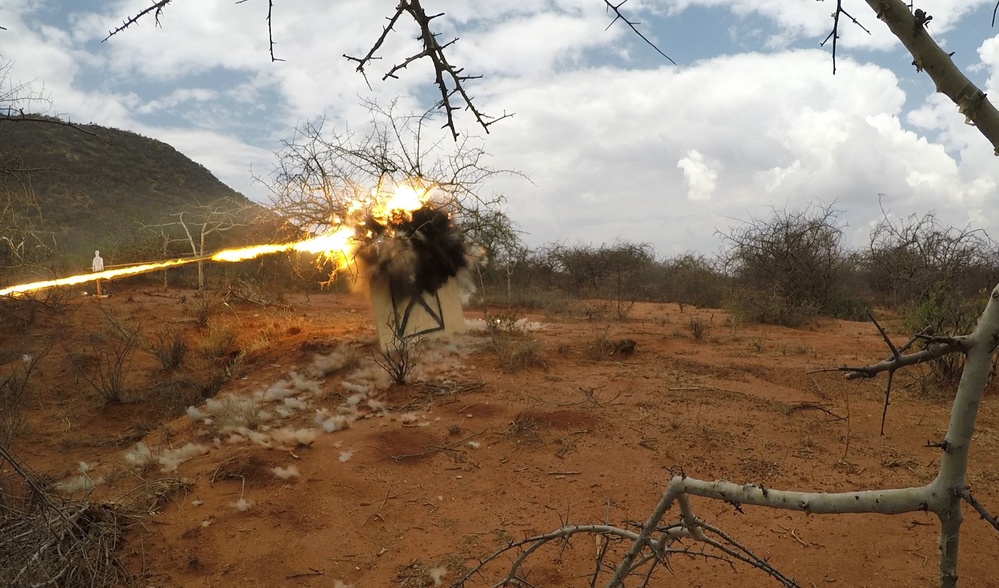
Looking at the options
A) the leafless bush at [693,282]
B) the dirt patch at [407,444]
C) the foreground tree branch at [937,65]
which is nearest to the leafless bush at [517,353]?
the dirt patch at [407,444]

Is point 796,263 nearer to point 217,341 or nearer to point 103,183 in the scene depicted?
point 217,341

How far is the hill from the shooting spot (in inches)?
992

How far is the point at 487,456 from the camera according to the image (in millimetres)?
5164

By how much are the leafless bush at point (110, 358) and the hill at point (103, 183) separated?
13.3 meters

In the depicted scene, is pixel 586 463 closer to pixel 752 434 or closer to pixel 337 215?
pixel 752 434

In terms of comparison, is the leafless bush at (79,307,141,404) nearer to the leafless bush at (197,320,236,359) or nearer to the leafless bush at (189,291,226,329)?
the leafless bush at (197,320,236,359)

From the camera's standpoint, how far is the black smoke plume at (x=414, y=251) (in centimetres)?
864

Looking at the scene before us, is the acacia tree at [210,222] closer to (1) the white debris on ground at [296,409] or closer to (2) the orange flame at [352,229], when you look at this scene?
(2) the orange flame at [352,229]

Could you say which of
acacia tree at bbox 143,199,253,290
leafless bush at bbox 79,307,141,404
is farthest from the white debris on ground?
acacia tree at bbox 143,199,253,290

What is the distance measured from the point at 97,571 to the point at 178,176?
1407 inches

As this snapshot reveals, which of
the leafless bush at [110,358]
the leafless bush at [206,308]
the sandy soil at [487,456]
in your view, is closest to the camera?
the sandy soil at [487,456]

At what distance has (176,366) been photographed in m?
8.66

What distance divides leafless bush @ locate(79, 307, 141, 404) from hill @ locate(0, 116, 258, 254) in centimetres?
1326

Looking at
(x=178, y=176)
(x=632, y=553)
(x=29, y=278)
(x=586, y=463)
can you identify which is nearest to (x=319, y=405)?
(x=586, y=463)
